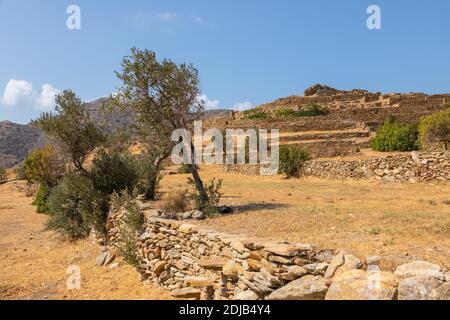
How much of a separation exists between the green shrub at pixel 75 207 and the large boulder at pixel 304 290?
9289 millimetres

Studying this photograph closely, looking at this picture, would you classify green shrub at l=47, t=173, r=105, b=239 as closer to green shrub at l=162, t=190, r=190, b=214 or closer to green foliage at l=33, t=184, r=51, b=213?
green shrub at l=162, t=190, r=190, b=214

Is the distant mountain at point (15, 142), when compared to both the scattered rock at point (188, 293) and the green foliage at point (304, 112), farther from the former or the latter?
the scattered rock at point (188, 293)

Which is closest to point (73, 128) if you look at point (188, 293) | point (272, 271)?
point (188, 293)

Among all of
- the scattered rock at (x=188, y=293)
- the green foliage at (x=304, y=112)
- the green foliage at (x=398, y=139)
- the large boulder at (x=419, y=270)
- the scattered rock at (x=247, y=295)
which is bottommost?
the scattered rock at (x=188, y=293)

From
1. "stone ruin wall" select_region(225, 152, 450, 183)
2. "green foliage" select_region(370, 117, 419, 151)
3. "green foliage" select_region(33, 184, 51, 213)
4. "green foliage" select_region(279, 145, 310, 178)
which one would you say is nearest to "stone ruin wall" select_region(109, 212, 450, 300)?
"green foliage" select_region(33, 184, 51, 213)

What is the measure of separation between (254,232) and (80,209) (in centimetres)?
756

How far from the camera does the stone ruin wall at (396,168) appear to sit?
775 inches

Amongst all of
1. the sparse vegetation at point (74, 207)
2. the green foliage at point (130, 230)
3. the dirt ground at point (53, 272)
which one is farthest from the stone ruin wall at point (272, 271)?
the sparse vegetation at point (74, 207)

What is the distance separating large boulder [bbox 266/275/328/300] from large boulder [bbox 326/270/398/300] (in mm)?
164

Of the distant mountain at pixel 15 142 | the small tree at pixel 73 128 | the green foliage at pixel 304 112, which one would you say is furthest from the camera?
the distant mountain at pixel 15 142

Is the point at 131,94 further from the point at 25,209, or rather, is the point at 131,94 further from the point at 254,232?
the point at 25,209

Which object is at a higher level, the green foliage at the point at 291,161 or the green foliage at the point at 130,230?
the green foliage at the point at 291,161

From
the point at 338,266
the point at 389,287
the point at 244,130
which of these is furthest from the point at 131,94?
the point at 244,130

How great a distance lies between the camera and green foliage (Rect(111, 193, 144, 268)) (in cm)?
1048
